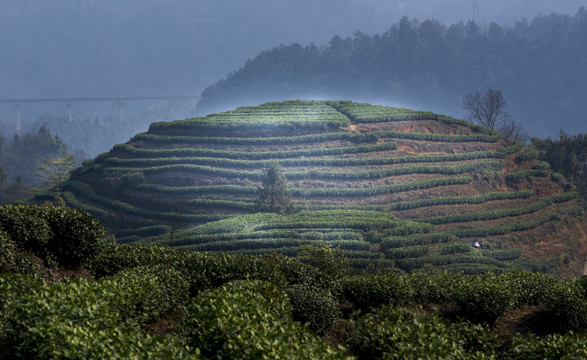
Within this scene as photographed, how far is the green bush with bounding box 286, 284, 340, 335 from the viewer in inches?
461

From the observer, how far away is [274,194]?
37031mm

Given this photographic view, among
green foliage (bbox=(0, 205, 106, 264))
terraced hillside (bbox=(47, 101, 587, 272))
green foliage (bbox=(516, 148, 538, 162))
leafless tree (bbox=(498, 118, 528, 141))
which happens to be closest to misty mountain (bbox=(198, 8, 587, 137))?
leafless tree (bbox=(498, 118, 528, 141))

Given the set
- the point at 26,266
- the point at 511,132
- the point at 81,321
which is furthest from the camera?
the point at 511,132

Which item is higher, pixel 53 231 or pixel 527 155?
pixel 527 155

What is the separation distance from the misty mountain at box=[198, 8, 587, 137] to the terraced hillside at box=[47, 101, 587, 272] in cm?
7028

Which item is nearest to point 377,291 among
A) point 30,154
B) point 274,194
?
point 274,194

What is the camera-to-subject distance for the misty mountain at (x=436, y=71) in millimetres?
Result: 121312

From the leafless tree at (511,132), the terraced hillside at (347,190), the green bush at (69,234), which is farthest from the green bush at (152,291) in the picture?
the leafless tree at (511,132)

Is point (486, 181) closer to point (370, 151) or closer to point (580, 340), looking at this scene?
point (370, 151)

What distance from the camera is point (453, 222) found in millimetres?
38281

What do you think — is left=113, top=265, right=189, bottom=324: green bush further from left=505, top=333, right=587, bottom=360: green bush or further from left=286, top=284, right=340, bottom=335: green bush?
left=505, top=333, right=587, bottom=360: green bush

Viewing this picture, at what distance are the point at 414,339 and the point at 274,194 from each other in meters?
28.1

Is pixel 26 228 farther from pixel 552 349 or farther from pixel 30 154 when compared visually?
pixel 30 154

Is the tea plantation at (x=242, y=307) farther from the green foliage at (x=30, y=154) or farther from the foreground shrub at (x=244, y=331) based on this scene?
the green foliage at (x=30, y=154)
